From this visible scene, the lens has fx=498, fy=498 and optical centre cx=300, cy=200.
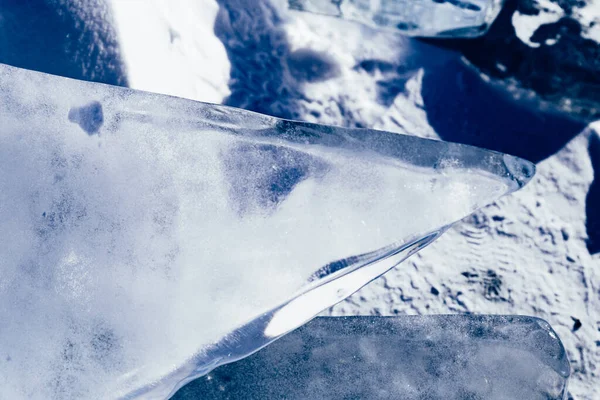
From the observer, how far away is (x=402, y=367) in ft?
1.85

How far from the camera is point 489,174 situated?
46 centimetres

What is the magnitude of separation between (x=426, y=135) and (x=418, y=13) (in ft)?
0.48

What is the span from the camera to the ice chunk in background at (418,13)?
589mm

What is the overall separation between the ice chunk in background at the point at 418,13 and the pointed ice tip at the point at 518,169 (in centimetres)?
21

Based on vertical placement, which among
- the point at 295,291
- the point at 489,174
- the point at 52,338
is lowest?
the point at 52,338

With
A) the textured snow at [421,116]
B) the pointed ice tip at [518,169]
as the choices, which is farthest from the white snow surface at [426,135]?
the pointed ice tip at [518,169]

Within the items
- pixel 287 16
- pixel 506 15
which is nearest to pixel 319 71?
pixel 287 16

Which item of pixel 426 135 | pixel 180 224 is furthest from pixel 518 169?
pixel 180 224

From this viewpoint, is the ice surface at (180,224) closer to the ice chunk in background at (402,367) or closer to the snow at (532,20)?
the ice chunk in background at (402,367)

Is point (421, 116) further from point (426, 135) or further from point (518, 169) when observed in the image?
point (518, 169)

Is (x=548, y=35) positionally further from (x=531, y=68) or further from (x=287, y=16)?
(x=287, y=16)

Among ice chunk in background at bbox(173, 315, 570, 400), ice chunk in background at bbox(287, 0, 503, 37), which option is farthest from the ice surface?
ice chunk in background at bbox(287, 0, 503, 37)

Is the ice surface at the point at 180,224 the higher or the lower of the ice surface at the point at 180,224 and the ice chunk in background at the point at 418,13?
the lower

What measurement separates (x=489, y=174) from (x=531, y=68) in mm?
228
